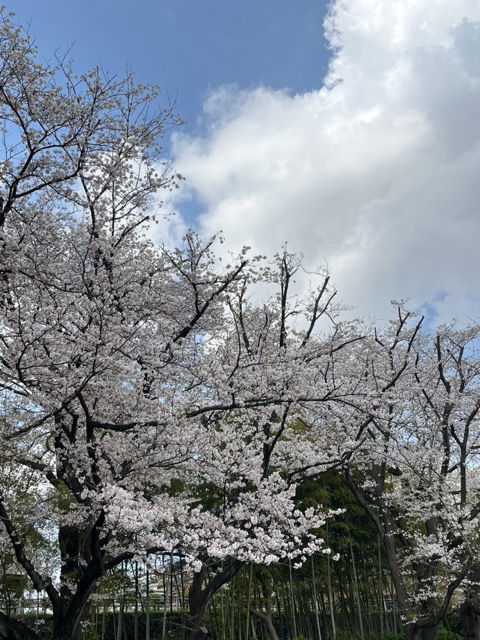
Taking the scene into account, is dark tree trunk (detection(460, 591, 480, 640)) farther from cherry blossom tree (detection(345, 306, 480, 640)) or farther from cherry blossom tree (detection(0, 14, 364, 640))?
cherry blossom tree (detection(0, 14, 364, 640))

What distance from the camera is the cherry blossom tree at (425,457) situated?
10.7 metres

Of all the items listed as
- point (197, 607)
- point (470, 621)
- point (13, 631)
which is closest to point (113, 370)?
point (13, 631)

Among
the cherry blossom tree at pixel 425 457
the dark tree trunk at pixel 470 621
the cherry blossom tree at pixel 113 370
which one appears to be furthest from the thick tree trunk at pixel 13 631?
the dark tree trunk at pixel 470 621

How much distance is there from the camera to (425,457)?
429 inches

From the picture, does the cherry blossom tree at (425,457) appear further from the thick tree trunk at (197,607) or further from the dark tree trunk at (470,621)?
the thick tree trunk at (197,607)

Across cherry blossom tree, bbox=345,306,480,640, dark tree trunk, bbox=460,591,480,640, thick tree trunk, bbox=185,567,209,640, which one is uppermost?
cherry blossom tree, bbox=345,306,480,640

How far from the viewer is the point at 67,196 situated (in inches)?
256

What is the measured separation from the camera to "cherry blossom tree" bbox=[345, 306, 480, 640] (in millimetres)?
10656

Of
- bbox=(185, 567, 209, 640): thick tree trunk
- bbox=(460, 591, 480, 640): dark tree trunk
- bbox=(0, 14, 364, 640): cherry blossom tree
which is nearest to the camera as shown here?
bbox=(0, 14, 364, 640): cherry blossom tree

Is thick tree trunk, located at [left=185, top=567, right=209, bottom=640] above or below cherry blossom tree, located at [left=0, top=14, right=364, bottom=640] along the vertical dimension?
below

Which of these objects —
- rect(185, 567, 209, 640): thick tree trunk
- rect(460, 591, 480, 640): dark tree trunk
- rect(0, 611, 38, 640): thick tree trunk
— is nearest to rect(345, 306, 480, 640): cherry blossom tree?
rect(460, 591, 480, 640): dark tree trunk

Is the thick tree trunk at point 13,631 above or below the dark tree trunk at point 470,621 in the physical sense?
above

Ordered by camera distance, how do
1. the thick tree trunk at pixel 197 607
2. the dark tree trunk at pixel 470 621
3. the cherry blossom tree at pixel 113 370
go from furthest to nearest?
the dark tree trunk at pixel 470 621 < the thick tree trunk at pixel 197 607 < the cherry blossom tree at pixel 113 370

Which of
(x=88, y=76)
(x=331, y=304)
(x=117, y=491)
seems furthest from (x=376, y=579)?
(x=88, y=76)
